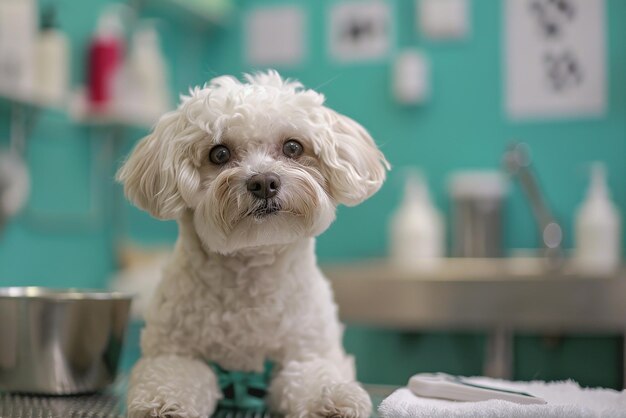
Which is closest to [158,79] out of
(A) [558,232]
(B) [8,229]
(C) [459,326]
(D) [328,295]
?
(B) [8,229]

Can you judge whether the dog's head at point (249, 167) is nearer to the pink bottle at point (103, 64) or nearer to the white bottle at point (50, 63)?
the white bottle at point (50, 63)

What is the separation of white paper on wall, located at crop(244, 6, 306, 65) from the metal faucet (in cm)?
94

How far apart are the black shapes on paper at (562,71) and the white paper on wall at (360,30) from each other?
59 cm

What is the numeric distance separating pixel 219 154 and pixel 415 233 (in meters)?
1.64

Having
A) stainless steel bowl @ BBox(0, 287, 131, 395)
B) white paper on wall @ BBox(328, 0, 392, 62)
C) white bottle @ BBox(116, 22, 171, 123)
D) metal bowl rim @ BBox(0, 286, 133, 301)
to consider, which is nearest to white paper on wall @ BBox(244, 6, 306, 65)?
white paper on wall @ BBox(328, 0, 392, 62)

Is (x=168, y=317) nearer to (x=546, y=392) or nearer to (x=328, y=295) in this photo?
(x=328, y=295)

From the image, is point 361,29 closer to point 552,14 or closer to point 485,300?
point 552,14

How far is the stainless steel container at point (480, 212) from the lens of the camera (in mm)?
2529

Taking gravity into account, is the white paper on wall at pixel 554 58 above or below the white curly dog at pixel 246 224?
above

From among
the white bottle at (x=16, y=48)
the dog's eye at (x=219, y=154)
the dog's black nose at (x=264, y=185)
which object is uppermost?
the white bottle at (x=16, y=48)

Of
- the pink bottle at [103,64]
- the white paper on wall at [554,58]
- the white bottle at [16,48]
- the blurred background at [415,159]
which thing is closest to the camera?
the white bottle at [16,48]

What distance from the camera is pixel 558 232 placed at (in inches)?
96.7

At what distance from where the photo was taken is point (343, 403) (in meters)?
0.80

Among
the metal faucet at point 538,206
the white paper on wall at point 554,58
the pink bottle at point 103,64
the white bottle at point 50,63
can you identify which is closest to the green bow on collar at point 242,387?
the white bottle at point 50,63
